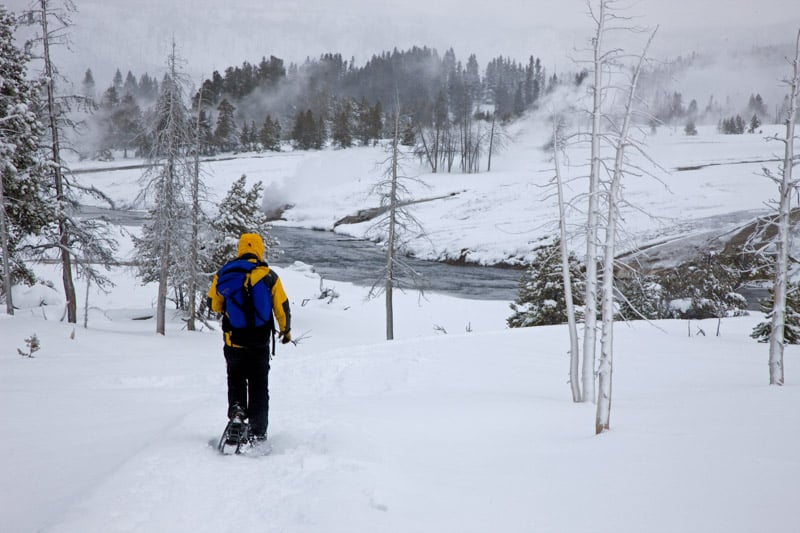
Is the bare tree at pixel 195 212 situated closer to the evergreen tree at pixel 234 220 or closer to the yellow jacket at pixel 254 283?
the evergreen tree at pixel 234 220

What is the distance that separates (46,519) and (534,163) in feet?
269

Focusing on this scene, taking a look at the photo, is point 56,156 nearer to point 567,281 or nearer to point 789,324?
point 567,281

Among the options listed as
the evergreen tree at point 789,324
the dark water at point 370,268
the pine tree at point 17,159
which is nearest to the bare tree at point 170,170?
the pine tree at point 17,159

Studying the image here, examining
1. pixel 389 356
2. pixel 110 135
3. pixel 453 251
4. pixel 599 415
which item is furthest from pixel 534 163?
pixel 110 135

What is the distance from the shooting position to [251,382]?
16.1 feet

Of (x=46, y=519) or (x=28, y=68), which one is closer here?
(x=46, y=519)

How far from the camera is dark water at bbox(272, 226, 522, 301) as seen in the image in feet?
115

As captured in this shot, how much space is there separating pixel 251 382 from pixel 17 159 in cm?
1557

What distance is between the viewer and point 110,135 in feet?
328

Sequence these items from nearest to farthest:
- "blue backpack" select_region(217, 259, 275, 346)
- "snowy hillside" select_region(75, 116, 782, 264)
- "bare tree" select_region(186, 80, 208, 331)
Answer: "blue backpack" select_region(217, 259, 275, 346) → "bare tree" select_region(186, 80, 208, 331) → "snowy hillside" select_region(75, 116, 782, 264)

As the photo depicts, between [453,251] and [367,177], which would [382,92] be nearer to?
[367,177]

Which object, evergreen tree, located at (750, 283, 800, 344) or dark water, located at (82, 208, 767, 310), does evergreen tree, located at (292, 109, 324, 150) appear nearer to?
dark water, located at (82, 208, 767, 310)

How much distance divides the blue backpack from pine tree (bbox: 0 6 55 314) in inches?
515

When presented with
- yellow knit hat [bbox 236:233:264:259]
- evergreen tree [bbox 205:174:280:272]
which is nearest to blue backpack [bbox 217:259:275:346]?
yellow knit hat [bbox 236:233:264:259]
